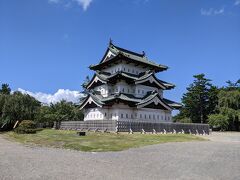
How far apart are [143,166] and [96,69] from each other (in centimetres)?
4151

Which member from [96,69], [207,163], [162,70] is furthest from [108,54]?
[207,163]

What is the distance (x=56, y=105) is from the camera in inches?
2281

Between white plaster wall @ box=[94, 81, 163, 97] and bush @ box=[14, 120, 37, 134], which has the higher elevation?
white plaster wall @ box=[94, 81, 163, 97]

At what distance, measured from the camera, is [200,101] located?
7500 cm

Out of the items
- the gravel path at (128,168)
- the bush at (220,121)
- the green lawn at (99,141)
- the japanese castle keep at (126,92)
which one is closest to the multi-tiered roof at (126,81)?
the japanese castle keep at (126,92)

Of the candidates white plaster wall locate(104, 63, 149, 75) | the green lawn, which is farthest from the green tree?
the green lawn

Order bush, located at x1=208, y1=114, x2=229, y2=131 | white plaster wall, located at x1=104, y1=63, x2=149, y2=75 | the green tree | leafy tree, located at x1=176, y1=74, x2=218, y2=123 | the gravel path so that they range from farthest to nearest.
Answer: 1. leafy tree, located at x1=176, y1=74, x2=218, y2=123
2. the green tree
3. bush, located at x1=208, y1=114, x2=229, y2=131
4. white plaster wall, located at x1=104, y1=63, x2=149, y2=75
5. the gravel path

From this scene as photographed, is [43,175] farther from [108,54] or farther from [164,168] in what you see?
[108,54]

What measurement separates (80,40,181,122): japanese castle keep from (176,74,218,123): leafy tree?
2676 centimetres

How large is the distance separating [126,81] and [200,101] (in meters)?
38.0

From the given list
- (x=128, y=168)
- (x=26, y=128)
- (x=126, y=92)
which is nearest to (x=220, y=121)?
(x=126, y=92)

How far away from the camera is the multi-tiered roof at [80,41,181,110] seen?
135 feet

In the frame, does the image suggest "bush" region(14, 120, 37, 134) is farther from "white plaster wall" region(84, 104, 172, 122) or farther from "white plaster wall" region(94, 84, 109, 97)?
"white plaster wall" region(94, 84, 109, 97)

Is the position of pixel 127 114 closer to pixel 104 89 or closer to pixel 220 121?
pixel 104 89
